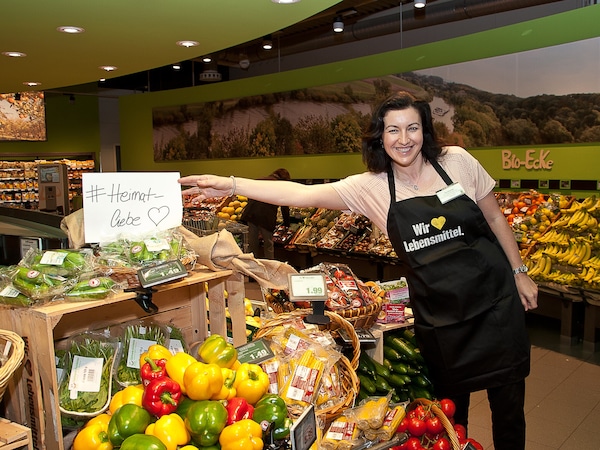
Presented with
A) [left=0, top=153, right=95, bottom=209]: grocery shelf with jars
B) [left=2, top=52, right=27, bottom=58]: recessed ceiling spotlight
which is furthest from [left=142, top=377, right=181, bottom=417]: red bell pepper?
[left=0, top=153, right=95, bottom=209]: grocery shelf with jars

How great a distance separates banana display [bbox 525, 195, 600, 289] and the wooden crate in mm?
5139

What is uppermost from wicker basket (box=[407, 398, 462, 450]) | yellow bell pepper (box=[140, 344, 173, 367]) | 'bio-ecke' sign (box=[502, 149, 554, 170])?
'bio-ecke' sign (box=[502, 149, 554, 170])

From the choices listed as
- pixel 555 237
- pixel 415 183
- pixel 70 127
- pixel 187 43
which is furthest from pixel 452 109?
pixel 70 127

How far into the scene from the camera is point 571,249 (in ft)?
19.0

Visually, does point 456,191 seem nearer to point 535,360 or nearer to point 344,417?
point 344,417

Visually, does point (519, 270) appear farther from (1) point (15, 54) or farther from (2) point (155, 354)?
(1) point (15, 54)

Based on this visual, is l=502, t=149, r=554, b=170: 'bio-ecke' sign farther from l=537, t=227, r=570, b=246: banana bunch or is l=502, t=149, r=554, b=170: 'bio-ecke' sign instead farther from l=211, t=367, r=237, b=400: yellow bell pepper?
l=211, t=367, r=237, b=400: yellow bell pepper

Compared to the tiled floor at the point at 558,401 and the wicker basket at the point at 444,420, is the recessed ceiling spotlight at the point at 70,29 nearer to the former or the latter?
the wicker basket at the point at 444,420

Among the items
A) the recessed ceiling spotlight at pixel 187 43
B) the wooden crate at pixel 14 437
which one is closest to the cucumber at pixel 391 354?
the wooden crate at pixel 14 437

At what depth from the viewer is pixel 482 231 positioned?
252 cm

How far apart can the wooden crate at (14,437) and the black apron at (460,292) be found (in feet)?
5.12

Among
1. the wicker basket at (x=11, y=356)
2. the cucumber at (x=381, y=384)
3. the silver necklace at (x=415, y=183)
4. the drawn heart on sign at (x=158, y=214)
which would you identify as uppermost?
the silver necklace at (x=415, y=183)

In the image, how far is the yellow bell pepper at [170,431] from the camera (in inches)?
63.7

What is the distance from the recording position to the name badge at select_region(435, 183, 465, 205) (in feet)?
8.02
